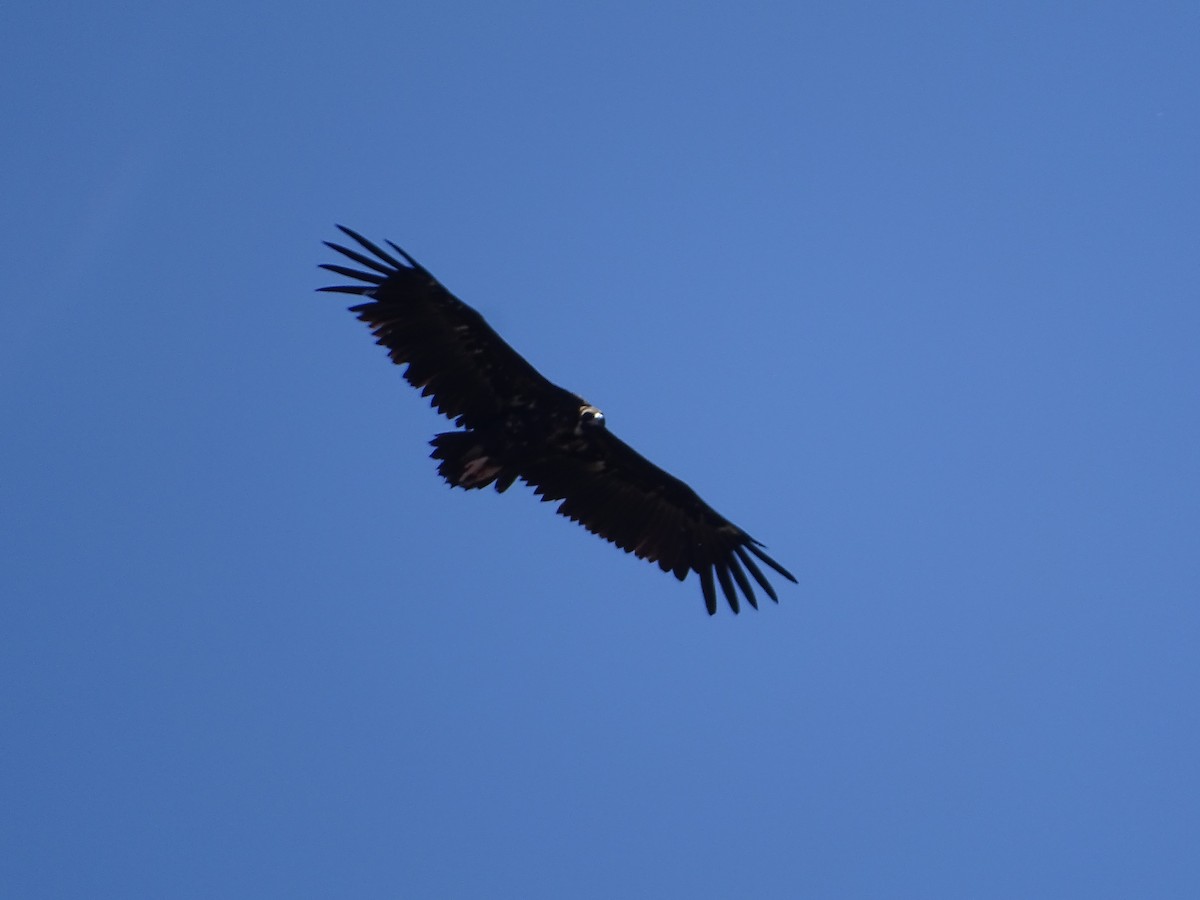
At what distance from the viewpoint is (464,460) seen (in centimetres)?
1830

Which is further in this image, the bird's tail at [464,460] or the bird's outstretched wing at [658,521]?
the bird's outstretched wing at [658,521]

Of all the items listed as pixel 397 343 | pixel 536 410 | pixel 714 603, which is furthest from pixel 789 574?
pixel 397 343

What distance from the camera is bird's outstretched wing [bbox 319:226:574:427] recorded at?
17.8 m

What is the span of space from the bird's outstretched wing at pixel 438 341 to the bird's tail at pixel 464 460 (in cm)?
33

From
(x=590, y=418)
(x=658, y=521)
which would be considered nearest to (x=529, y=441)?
(x=590, y=418)

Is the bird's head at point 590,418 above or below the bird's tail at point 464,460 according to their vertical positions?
above

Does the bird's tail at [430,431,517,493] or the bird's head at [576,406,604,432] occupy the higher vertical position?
the bird's head at [576,406,604,432]

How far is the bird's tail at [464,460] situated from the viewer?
716 inches

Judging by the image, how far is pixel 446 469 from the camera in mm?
18203

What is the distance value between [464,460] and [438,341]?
1549 millimetres

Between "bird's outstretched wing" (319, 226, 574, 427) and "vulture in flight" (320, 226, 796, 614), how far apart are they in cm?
1

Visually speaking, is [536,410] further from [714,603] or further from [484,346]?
[714,603]

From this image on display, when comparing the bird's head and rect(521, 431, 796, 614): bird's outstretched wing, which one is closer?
the bird's head

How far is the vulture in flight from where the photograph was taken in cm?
1795
